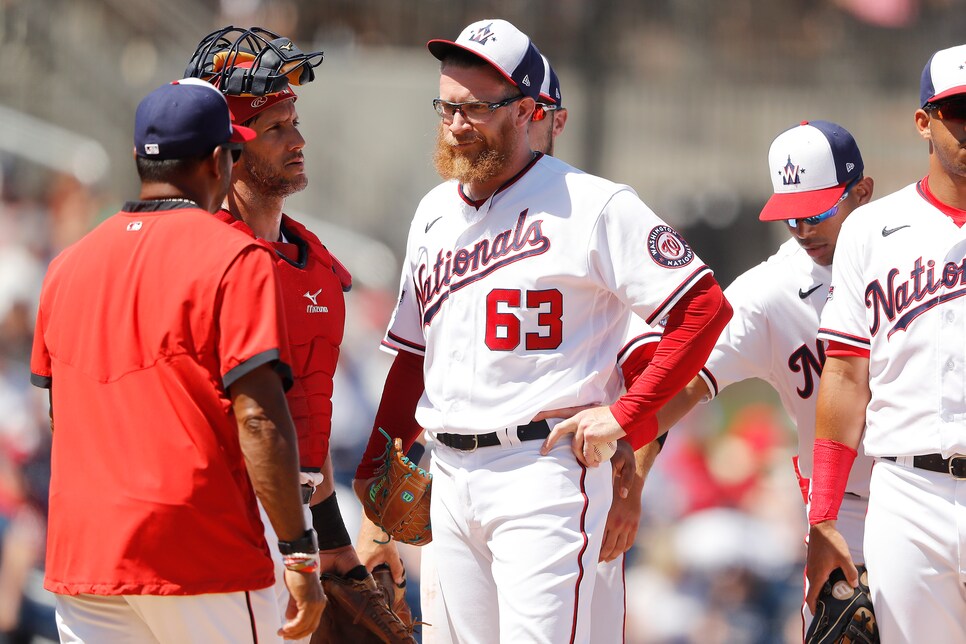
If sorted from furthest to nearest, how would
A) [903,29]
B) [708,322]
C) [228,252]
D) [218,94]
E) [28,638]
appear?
[903,29] → [28,638] → [708,322] → [218,94] → [228,252]

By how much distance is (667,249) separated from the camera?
362cm

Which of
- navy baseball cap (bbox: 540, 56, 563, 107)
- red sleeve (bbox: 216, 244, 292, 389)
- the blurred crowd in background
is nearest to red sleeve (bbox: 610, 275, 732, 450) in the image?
navy baseball cap (bbox: 540, 56, 563, 107)

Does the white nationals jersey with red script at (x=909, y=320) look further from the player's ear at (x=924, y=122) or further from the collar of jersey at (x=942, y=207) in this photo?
the player's ear at (x=924, y=122)

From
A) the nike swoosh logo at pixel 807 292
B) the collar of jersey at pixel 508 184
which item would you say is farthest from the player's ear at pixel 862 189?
the collar of jersey at pixel 508 184

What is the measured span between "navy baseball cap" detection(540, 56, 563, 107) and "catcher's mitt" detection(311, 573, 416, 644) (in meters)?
1.65

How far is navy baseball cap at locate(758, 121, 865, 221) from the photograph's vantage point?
431 cm

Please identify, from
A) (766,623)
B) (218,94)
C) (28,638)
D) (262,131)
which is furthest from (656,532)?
(218,94)

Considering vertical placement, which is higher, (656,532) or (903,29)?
(903,29)

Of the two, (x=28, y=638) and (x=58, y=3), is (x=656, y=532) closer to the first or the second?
(x=28, y=638)

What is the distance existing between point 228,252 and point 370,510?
1411 mm

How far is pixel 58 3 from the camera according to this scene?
12.6m

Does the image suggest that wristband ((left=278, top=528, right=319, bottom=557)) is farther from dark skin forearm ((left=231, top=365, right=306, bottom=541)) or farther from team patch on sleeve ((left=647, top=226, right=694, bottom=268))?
team patch on sleeve ((left=647, top=226, right=694, bottom=268))

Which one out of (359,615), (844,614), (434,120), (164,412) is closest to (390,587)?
(359,615)

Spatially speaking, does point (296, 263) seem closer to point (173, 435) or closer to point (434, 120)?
point (173, 435)
